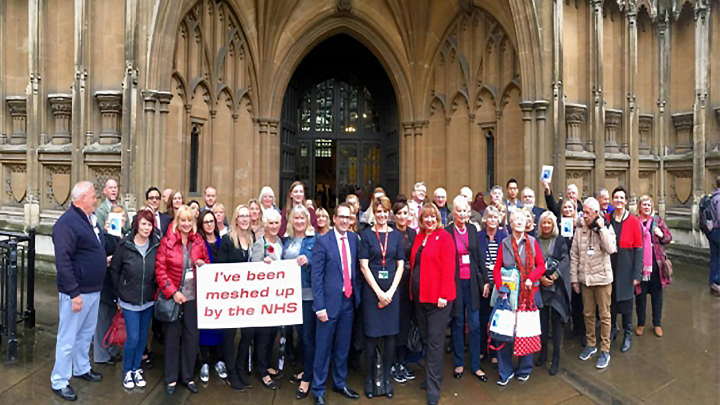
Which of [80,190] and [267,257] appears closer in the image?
[80,190]

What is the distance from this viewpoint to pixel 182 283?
13.8ft

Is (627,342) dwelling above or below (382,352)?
below

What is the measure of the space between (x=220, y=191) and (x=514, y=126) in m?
7.39

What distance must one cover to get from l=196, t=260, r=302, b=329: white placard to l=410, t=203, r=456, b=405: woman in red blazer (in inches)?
49.2

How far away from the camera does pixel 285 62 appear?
1216 cm

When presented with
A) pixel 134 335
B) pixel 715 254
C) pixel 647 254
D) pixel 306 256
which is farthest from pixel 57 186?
pixel 715 254

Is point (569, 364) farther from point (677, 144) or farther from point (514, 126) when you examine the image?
point (677, 144)

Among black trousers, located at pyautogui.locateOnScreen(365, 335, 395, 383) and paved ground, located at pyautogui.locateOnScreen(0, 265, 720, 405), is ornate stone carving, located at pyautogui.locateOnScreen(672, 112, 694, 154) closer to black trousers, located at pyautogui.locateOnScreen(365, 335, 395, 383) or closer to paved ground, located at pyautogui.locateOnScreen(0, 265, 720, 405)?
paved ground, located at pyautogui.locateOnScreen(0, 265, 720, 405)

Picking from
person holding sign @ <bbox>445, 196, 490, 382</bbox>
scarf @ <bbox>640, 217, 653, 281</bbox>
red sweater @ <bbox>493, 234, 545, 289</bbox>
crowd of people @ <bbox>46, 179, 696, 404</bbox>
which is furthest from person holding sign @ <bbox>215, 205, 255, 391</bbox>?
scarf @ <bbox>640, 217, 653, 281</bbox>

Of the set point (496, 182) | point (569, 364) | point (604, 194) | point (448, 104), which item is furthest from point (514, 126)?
point (569, 364)

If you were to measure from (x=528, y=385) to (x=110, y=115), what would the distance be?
8881mm

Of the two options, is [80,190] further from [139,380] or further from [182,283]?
[139,380]

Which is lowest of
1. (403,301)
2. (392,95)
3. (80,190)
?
(403,301)

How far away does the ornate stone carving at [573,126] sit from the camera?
32.9ft
